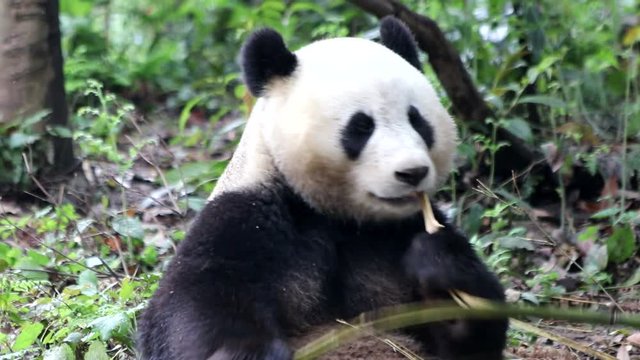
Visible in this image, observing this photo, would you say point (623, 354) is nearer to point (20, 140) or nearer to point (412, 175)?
point (412, 175)

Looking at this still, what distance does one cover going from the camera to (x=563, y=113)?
20.6ft

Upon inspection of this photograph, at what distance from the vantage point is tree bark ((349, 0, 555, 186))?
5504 mm

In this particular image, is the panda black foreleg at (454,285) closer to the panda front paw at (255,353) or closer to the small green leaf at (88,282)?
the panda front paw at (255,353)

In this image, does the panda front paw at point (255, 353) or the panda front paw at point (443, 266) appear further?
the panda front paw at point (443, 266)

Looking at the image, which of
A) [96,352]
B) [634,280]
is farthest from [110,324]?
[634,280]

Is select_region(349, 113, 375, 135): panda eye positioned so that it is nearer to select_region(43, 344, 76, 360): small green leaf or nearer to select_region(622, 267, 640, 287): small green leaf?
select_region(43, 344, 76, 360): small green leaf

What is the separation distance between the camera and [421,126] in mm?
3666

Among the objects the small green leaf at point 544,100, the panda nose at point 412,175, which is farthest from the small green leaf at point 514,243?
the panda nose at point 412,175

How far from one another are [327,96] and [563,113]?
2.98 m

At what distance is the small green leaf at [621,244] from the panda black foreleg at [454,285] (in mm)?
1688

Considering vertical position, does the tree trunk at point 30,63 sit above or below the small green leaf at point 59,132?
above

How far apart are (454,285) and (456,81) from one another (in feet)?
7.93

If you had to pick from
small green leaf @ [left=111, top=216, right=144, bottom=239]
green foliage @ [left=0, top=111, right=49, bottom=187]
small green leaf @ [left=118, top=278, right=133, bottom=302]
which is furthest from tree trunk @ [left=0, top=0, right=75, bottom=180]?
small green leaf @ [left=118, top=278, right=133, bottom=302]

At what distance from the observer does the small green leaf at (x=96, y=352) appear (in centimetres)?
410
